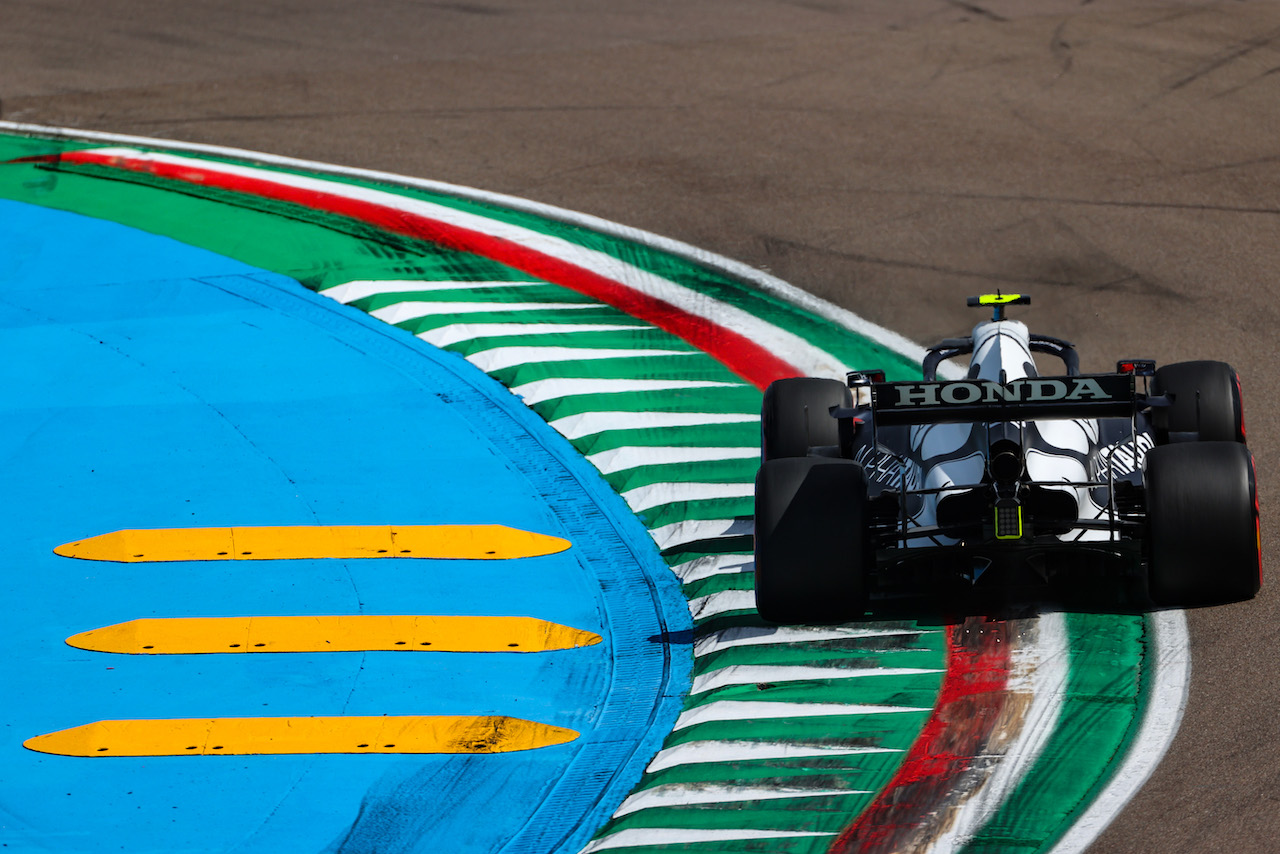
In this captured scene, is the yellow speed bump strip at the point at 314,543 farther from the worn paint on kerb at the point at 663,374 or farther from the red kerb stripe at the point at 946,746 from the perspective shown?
the red kerb stripe at the point at 946,746

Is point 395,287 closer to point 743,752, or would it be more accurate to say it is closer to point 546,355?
point 546,355

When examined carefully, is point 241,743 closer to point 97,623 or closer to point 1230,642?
point 97,623

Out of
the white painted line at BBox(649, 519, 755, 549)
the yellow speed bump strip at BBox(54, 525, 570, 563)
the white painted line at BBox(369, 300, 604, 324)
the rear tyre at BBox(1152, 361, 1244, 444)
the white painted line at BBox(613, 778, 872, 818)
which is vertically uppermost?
the white painted line at BBox(369, 300, 604, 324)

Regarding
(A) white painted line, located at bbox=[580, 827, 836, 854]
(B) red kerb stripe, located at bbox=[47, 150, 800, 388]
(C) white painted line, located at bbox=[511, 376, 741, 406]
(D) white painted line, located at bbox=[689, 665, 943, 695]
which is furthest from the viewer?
(B) red kerb stripe, located at bbox=[47, 150, 800, 388]

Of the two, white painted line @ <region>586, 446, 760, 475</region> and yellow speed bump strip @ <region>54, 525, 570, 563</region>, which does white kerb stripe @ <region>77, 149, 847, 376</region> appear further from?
yellow speed bump strip @ <region>54, 525, 570, 563</region>

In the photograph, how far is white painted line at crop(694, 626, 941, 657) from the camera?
8.52 meters

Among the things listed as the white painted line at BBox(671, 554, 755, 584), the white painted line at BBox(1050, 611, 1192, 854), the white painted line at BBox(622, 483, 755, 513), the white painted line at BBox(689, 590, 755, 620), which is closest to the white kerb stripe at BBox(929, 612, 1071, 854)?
the white painted line at BBox(1050, 611, 1192, 854)

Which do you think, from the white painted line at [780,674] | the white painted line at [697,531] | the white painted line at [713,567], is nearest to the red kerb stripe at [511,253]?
the white painted line at [697,531]

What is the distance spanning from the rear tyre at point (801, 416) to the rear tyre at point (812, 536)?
39.4 inches

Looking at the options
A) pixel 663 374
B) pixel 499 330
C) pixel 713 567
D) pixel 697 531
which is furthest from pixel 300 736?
pixel 499 330

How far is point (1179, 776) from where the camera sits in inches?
278

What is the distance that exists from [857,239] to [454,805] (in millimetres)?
7701

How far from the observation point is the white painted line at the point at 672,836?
23.1 feet

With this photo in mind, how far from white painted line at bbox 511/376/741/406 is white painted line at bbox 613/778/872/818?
466cm
